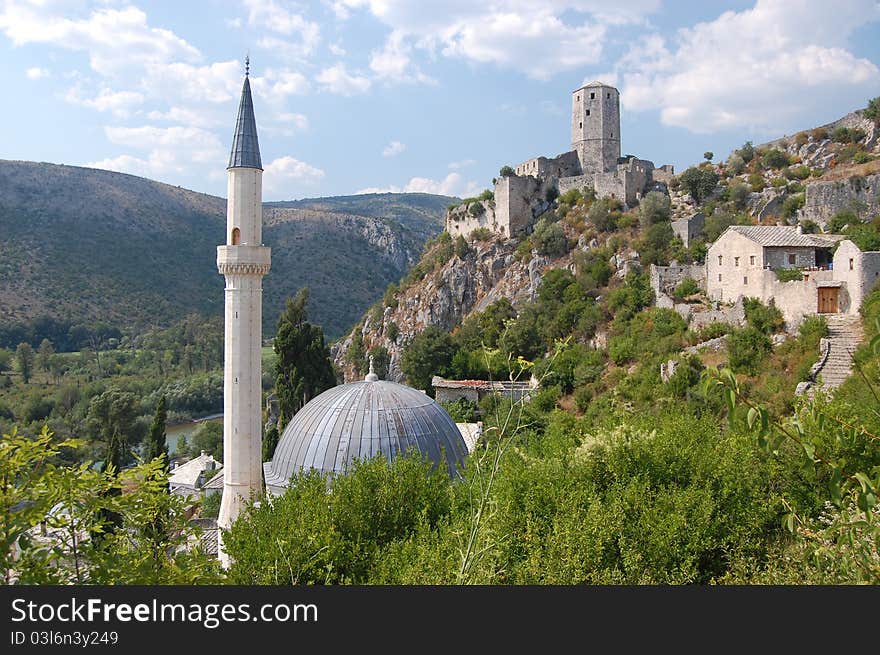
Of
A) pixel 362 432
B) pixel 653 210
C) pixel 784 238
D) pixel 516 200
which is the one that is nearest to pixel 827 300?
pixel 784 238

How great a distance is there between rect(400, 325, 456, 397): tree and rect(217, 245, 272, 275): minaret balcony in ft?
57.3

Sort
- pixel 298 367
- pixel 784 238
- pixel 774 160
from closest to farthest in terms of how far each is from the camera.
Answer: pixel 784 238 < pixel 298 367 < pixel 774 160

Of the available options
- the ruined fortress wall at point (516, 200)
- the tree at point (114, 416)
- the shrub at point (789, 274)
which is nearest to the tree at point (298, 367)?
the tree at point (114, 416)

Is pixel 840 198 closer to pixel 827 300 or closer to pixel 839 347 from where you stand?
pixel 827 300

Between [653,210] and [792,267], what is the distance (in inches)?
558

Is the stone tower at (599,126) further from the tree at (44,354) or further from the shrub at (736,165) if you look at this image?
the tree at (44,354)

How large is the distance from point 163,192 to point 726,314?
75506 mm

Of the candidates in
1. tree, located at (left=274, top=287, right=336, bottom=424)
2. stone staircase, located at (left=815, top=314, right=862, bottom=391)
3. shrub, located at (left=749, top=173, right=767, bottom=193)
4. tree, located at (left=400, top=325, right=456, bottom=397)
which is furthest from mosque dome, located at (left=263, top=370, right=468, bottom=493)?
shrub, located at (left=749, top=173, right=767, bottom=193)

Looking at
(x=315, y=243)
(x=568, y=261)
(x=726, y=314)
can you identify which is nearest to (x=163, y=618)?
(x=726, y=314)

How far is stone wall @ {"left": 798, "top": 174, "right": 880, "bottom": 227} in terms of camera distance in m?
28.8

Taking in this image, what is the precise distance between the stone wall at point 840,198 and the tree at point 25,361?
48.5m

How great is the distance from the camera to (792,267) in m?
22.1

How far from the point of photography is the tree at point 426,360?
32.3 meters

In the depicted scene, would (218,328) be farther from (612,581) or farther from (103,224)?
(612,581)
